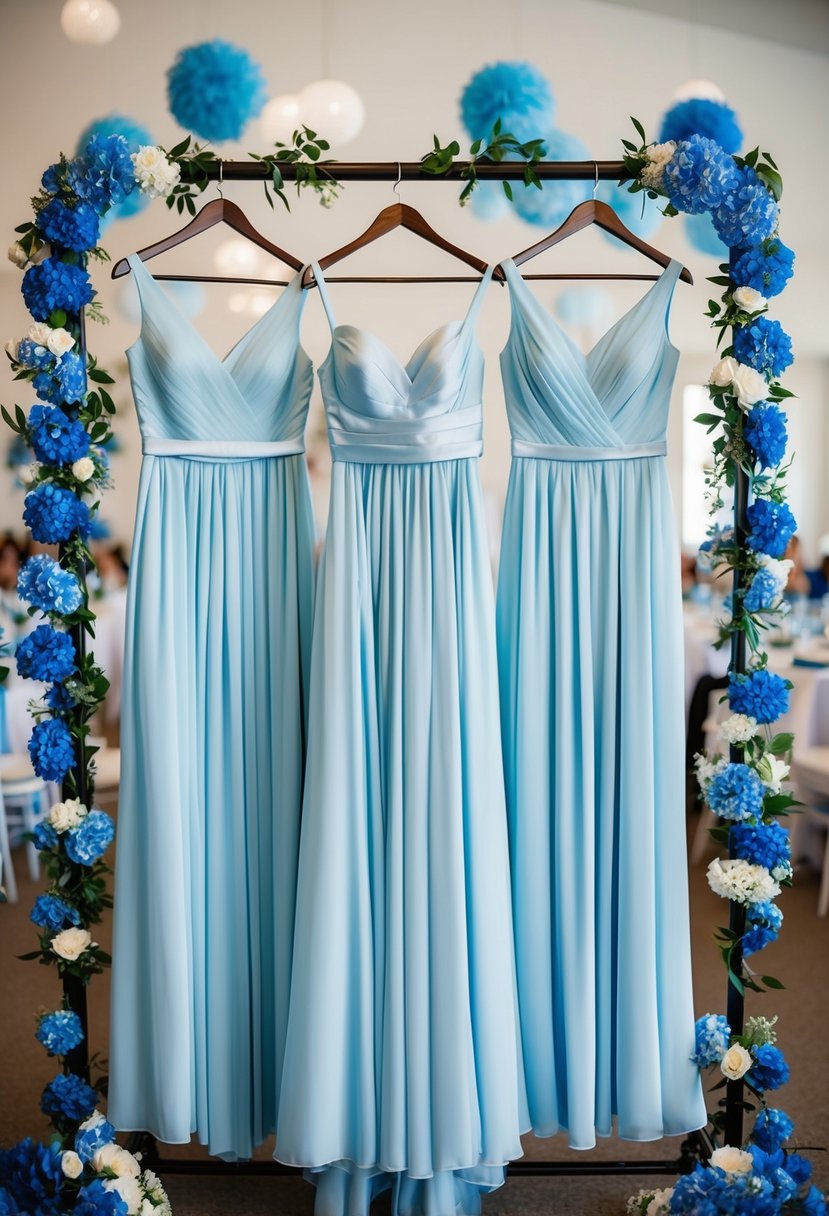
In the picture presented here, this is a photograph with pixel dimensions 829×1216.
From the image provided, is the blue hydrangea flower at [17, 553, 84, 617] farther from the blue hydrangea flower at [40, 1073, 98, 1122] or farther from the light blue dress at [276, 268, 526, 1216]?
the blue hydrangea flower at [40, 1073, 98, 1122]

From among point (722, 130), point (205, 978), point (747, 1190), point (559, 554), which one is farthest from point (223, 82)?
point (747, 1190)

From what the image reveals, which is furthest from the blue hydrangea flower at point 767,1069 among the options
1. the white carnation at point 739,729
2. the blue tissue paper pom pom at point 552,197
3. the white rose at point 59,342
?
the blue tissue paper pom pom at point 552,197

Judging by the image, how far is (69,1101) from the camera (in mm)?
2324

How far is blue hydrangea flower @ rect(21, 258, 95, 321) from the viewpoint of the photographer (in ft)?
7.38

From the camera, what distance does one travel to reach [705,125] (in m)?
2.29

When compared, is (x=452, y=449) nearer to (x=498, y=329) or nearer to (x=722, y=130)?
(x=722, y=130)

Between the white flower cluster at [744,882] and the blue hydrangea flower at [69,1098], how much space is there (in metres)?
1.45

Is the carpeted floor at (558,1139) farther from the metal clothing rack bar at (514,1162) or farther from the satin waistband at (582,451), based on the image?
the satin waistband at (582,451)

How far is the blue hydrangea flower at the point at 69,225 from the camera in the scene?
2.23 metres

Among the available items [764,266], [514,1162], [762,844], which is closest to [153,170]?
[764,266]

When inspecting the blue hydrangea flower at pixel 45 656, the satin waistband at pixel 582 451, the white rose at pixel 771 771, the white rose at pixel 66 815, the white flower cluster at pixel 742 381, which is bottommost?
the white rose at pixel 66 815

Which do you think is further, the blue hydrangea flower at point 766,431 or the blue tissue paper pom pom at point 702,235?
the blue tissue paper pom pom at point 702,235

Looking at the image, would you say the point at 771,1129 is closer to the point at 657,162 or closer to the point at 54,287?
the point at 657,162

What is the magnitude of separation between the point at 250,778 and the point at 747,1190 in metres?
1.37
